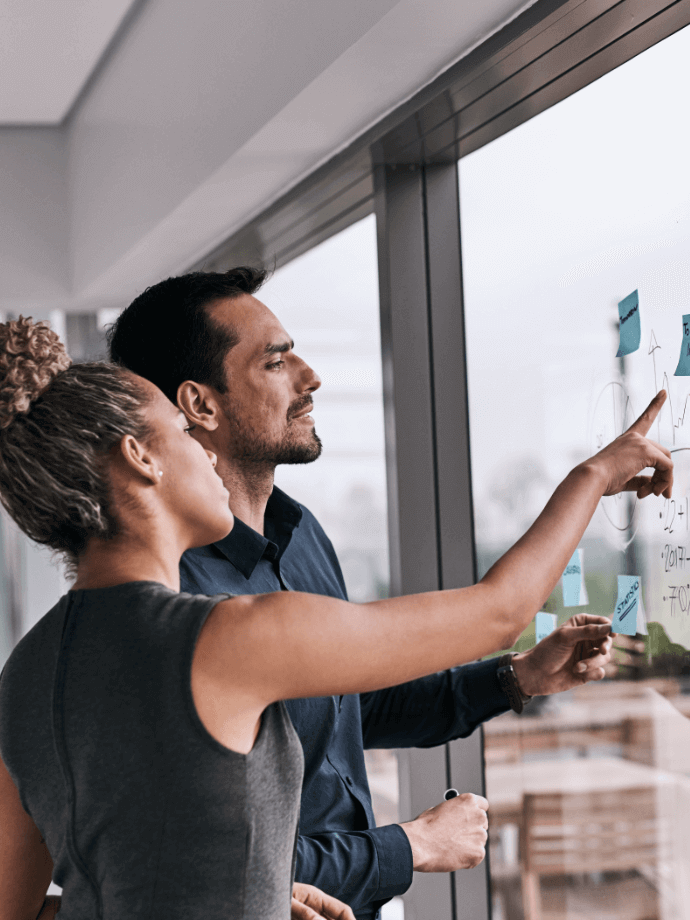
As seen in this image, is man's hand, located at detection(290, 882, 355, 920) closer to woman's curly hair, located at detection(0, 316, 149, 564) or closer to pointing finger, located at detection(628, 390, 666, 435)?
woman's curly hair, located at detection(0, 316, 149, 564)

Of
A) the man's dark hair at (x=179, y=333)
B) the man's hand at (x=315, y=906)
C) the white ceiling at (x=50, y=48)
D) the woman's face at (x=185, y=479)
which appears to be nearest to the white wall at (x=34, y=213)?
the white ceiling at (x=50, y=48)

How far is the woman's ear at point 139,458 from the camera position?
0.88m

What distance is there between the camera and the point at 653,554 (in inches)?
49.2

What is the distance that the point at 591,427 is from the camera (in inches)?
54.9

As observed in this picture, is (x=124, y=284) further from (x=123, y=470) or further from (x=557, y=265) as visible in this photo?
(x=123, y=470)

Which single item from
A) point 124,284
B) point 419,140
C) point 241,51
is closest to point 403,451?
point 419,140

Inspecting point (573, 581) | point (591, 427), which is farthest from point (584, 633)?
point (591, 427)

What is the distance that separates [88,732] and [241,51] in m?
1.52

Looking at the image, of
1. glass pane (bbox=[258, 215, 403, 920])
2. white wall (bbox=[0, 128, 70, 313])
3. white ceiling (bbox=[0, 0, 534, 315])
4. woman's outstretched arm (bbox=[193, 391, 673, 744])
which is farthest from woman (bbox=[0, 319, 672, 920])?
white wall (bbox=[0, 128, 70, 313])

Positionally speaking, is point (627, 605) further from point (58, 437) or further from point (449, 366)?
point (58, 437)

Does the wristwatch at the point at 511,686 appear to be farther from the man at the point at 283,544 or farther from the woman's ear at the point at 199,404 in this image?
the woman's ear at the point at 199,404

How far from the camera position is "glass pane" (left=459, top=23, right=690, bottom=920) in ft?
4.01

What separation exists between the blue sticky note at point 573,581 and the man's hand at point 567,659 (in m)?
0.15

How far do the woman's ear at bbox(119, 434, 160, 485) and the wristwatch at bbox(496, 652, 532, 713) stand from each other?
64 centimetres
